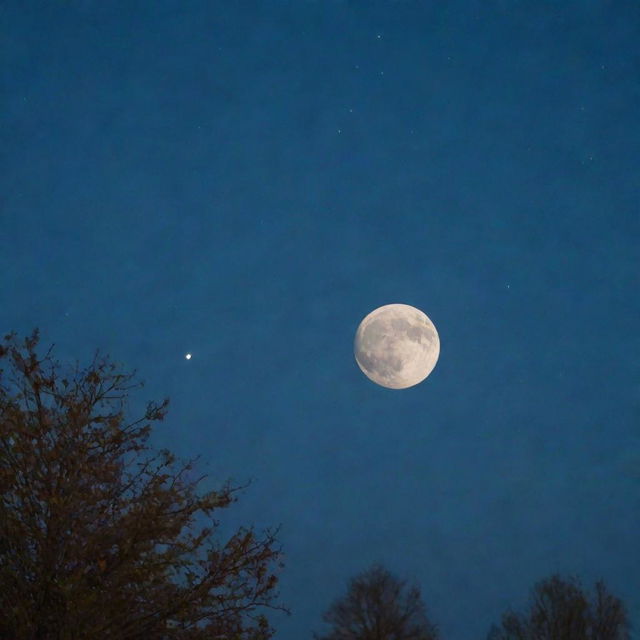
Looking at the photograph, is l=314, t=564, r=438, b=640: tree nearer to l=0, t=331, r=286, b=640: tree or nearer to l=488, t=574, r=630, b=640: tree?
l=488, t=574, r=630, b=640: tree

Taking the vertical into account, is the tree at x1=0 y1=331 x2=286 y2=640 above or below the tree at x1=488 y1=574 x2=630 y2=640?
below

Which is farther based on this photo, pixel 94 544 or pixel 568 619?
pixel 568 619

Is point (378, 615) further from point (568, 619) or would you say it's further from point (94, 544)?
point (94, 544)

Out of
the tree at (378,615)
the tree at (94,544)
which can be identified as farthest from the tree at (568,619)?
the tree at (94,544)

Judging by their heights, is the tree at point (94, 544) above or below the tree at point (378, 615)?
below

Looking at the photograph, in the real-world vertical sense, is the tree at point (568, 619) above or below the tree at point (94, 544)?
above

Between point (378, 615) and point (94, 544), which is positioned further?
point (378, 615)

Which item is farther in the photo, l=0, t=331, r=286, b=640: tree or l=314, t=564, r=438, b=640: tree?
l=314, t=564, r=438, b=640: tree

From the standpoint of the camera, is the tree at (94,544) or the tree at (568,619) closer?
the tree at (94,544)

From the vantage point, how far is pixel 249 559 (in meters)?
8.81

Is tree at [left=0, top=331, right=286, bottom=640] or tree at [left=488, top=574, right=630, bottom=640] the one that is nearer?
tree at [left=0, top=331, right=286, bottom=640]

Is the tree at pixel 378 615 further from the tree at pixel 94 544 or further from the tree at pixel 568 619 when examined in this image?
the tree at pixel 94 544

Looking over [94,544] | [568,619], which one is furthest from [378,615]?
[94,544]

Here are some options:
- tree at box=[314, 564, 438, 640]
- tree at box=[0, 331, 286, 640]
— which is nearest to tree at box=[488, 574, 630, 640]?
tree at box=[314, 564, 438, 640]
